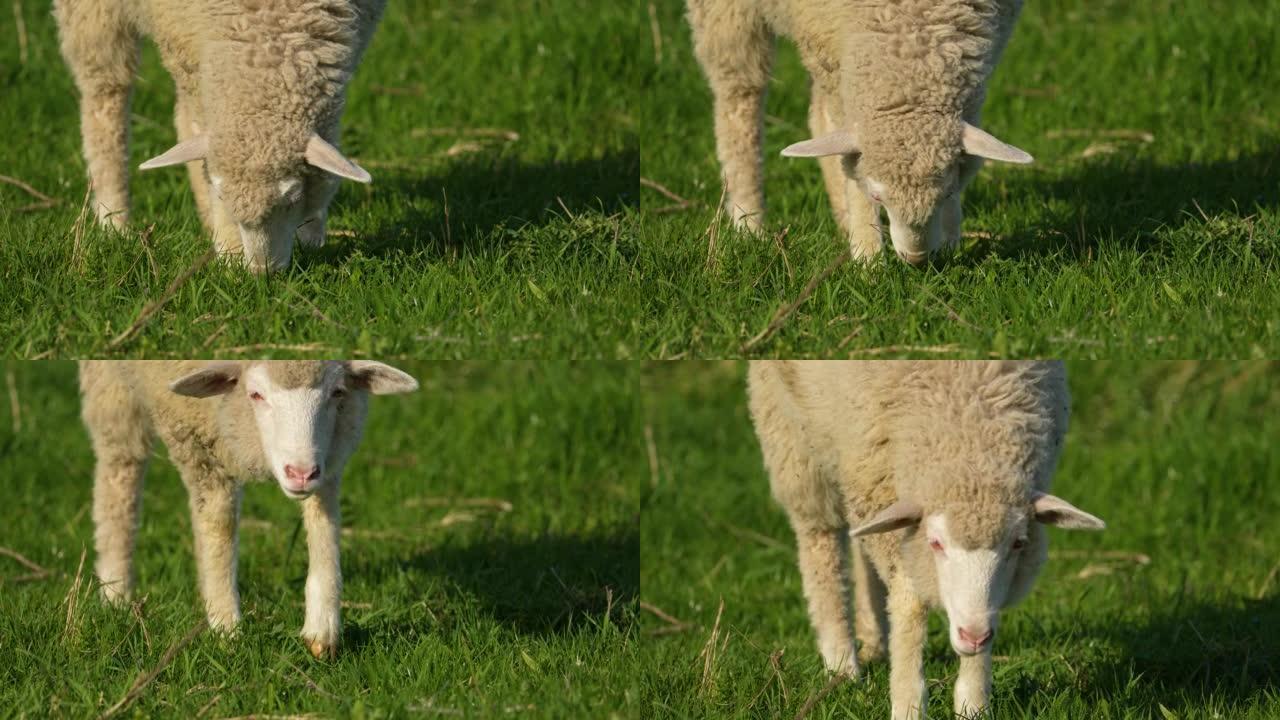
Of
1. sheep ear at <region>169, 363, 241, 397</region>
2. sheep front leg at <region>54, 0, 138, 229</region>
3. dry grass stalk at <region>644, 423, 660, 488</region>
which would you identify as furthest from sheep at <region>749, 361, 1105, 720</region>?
sheep front leg at <region>54, 0, 138, 229</region>

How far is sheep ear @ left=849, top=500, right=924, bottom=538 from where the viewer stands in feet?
19.0

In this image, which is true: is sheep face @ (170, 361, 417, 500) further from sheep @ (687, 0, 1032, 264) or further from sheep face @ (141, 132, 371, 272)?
sheep @ (687, 0, 1032, 264)

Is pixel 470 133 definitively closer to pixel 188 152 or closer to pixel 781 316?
pixel 188 152

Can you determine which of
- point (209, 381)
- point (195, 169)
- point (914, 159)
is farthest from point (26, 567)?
point (914, 159)

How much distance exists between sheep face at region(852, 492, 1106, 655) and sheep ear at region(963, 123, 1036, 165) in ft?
4.32

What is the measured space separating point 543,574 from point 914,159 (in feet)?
7.53

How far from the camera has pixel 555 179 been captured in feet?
28.3

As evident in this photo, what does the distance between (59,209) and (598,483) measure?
9.31 ft

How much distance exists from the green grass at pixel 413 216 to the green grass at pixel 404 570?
106 centimetres

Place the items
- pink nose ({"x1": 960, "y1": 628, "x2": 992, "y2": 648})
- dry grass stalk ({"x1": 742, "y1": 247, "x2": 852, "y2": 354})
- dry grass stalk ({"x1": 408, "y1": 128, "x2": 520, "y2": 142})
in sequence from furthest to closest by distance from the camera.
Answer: dry grass stalk ({"x1": 408, "y1": 128, "x2": 520, "y2": 142}) → dry grass stalk ({"x1": 742, "y1": 247, "x2": 852, "y2": 354}) → pink nose ({"x1": 960, "y1": 628, "x2": 992, "y2": 648})

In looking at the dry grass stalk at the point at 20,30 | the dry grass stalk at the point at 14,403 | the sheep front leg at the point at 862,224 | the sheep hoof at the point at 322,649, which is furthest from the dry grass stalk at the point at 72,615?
the dry grass stalk at the point at 20,30

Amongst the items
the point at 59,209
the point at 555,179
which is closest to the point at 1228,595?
the point at 555,179

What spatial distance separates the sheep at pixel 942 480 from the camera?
5.77 m

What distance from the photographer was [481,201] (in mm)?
8344
